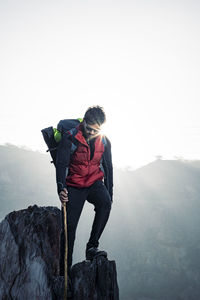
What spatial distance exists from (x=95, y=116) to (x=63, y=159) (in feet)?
2.31

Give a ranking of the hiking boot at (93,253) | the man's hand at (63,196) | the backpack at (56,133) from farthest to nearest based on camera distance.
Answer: the backpack at (56,133), the hiking boot at (93,253), the man's hand at (63,196)

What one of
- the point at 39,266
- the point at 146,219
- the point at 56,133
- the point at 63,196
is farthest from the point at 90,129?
the point at 146,219

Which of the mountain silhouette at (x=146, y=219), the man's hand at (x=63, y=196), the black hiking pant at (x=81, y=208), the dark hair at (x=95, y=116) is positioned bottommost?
the mountain silhouette at (x=146, y=219)

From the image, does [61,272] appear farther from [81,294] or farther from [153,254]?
[153,254]

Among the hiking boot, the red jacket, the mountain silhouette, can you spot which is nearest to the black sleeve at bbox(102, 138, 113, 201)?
the red jacket

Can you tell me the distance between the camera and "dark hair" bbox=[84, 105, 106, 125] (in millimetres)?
2969

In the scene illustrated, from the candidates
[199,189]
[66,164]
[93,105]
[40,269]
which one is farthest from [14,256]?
[199,189]

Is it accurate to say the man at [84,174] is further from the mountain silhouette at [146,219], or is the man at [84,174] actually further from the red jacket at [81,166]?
the mountain silhouette at [146,219]

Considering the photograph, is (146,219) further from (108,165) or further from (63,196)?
(63,196)

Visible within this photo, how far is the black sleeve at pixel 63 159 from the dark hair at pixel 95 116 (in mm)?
367

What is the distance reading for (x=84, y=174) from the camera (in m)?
3.05

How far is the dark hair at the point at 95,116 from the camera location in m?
2.97

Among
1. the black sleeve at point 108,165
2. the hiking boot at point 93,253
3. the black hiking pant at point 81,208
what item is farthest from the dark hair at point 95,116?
the hiking boot at point 93,253

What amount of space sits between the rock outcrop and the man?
0.24m
